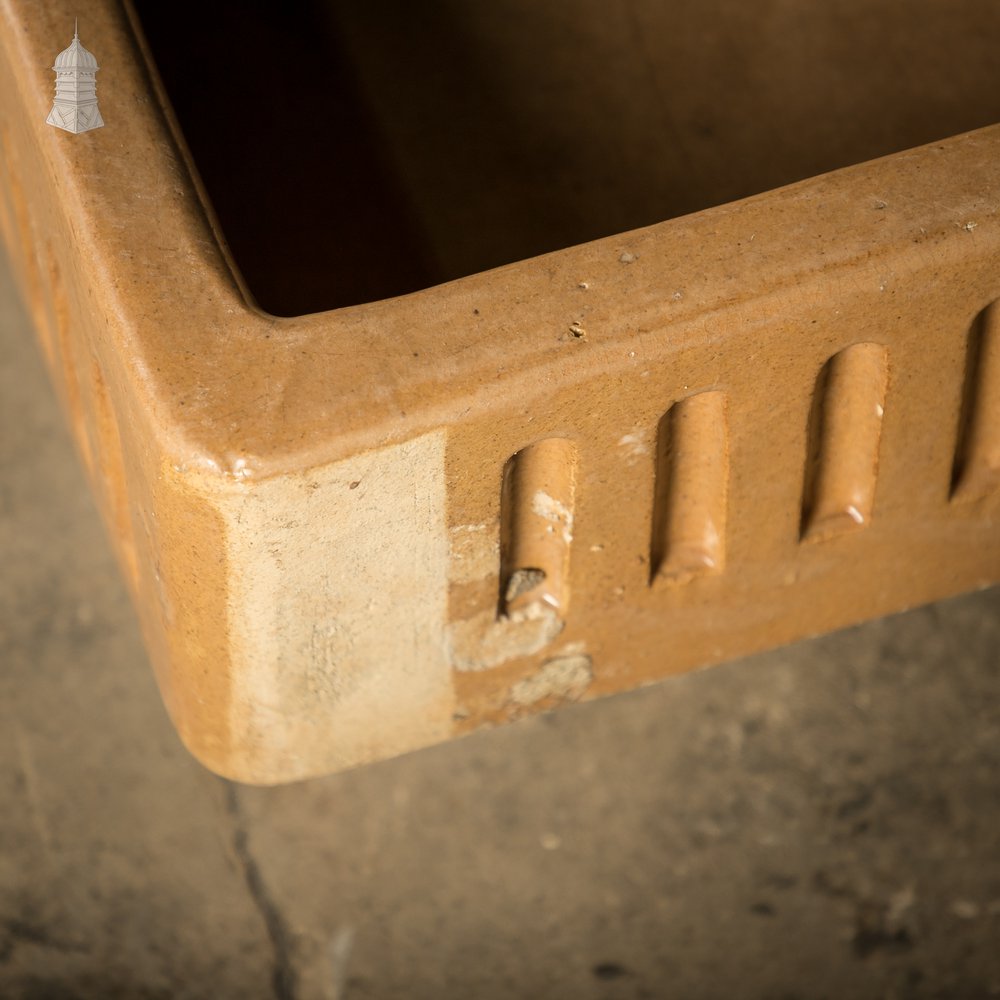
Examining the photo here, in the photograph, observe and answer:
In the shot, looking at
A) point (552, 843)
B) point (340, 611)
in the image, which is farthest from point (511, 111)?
point (552, 843)

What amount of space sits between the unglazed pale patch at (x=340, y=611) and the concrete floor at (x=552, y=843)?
250 mm

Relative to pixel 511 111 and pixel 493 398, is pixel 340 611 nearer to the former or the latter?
pixel 493 398

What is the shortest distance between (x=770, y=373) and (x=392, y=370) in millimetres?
325

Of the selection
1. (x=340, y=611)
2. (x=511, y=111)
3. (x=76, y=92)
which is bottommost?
(x=340, y=611)

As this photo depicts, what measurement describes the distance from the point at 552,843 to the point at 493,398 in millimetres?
726

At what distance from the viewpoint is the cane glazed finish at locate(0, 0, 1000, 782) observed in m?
1.23

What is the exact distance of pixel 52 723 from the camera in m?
1.89

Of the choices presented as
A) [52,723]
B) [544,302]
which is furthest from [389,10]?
[52,723]

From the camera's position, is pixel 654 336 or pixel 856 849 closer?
pixel 654 336

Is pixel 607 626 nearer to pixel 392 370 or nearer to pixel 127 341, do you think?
pixel 392 370

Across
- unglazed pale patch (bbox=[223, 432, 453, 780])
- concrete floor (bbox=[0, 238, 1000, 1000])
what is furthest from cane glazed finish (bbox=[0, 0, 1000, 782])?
concrete floor (bbox=[0, 238, 1000, 1000])

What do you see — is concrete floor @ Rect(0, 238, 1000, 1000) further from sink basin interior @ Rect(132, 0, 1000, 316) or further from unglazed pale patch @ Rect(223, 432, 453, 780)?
sink basin interior @ Rect(132, 0, 1000, 316)

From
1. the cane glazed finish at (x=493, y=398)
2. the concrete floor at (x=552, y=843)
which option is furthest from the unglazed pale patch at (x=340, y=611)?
the concrete floor at (x=552, y=843)

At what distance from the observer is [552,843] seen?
5.90 feet
